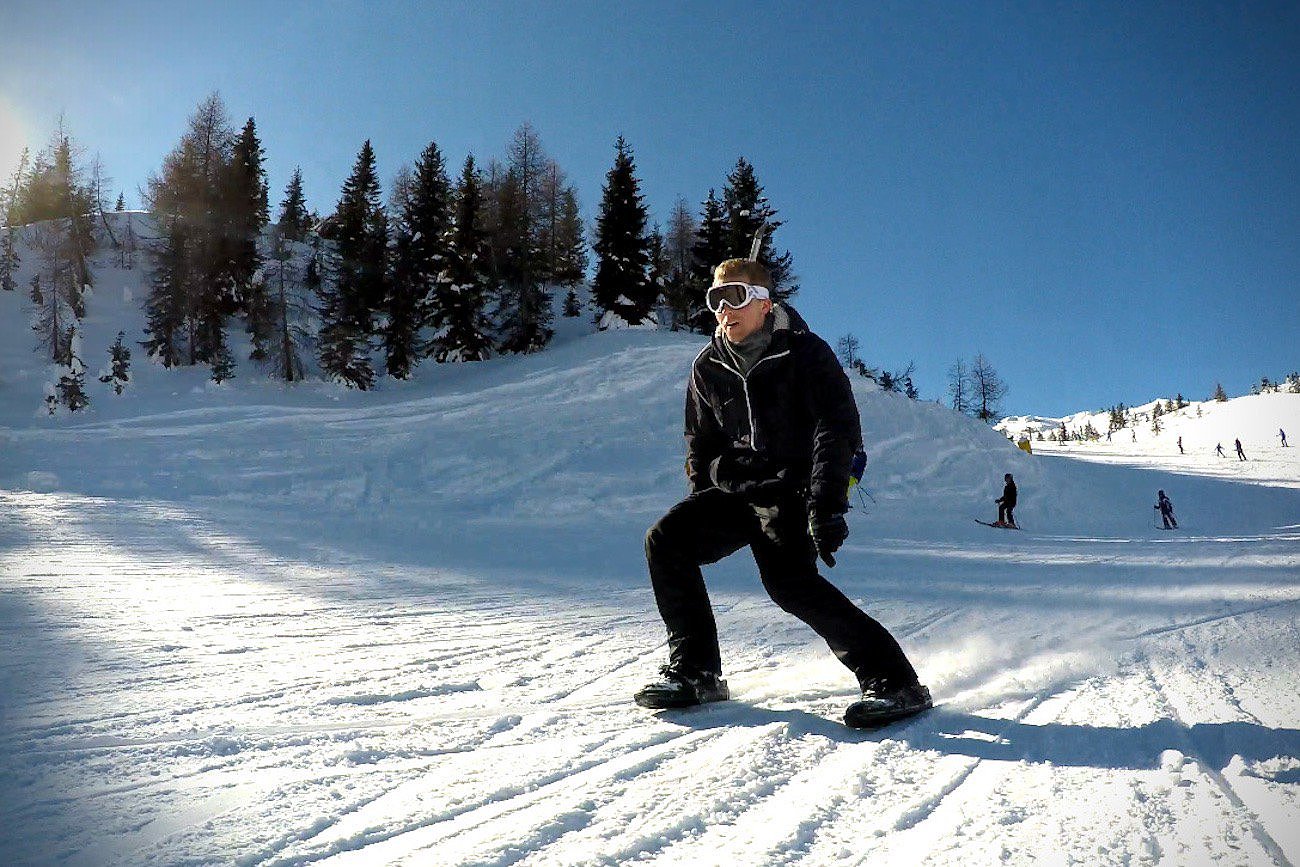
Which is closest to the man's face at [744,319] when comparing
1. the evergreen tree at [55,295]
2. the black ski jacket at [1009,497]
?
the black ski jacket at [1009,497]

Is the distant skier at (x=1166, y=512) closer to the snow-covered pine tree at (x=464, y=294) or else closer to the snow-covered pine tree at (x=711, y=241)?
the snow-covered pine tree at (x=711, y=241)

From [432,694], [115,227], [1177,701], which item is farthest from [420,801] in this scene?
[115,227]

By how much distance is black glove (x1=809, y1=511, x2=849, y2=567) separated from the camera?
2.25m

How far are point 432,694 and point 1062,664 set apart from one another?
2.68 metres

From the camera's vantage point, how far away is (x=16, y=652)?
276 cm

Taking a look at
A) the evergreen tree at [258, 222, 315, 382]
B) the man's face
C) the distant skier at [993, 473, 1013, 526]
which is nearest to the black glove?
the man's face

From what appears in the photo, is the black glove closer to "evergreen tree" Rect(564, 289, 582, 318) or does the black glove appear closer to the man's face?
the man's face

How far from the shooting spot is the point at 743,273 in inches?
106

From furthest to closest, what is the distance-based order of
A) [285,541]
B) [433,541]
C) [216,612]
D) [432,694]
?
[433,541], [285,541], [216,612], [432,694]

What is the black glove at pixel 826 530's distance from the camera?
2246mm

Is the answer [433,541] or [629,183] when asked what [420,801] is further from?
[629,183]

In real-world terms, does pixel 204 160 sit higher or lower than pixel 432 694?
higher

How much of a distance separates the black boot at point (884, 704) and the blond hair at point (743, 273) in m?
1.61

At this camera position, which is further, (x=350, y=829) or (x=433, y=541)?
(x=433, y=541)
